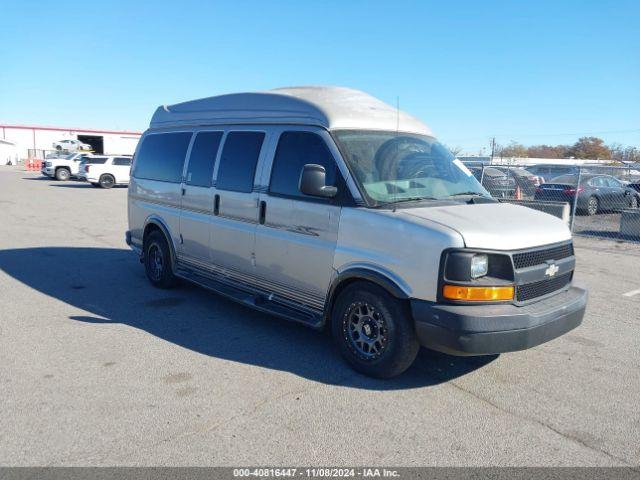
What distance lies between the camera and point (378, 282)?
4207 millimetres

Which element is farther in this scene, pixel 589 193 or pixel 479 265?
pixel 589 193

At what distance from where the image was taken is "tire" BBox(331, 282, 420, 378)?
13.7 ft

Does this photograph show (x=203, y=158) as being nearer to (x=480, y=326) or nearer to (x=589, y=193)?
(x=480, y=326)

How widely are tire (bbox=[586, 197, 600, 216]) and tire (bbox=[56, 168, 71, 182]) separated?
28.8 m

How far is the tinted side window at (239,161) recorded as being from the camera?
546 centimetres

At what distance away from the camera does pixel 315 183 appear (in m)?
4.44

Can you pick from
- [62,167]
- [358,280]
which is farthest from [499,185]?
[62,167]

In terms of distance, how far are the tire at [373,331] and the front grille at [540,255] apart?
0.93 meters

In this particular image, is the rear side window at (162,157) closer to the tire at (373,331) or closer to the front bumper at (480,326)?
the tire at (373,331)

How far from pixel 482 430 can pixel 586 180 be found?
16.1m

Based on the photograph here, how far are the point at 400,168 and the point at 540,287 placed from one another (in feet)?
5.11

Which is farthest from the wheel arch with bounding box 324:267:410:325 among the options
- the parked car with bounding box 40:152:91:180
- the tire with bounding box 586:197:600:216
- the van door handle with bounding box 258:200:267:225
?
the parked car with bounding box 40:152:91:180

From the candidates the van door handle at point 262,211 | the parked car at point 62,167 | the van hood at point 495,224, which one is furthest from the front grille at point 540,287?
the parked car at point 62,167

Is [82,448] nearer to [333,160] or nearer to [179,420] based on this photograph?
[179,420]
